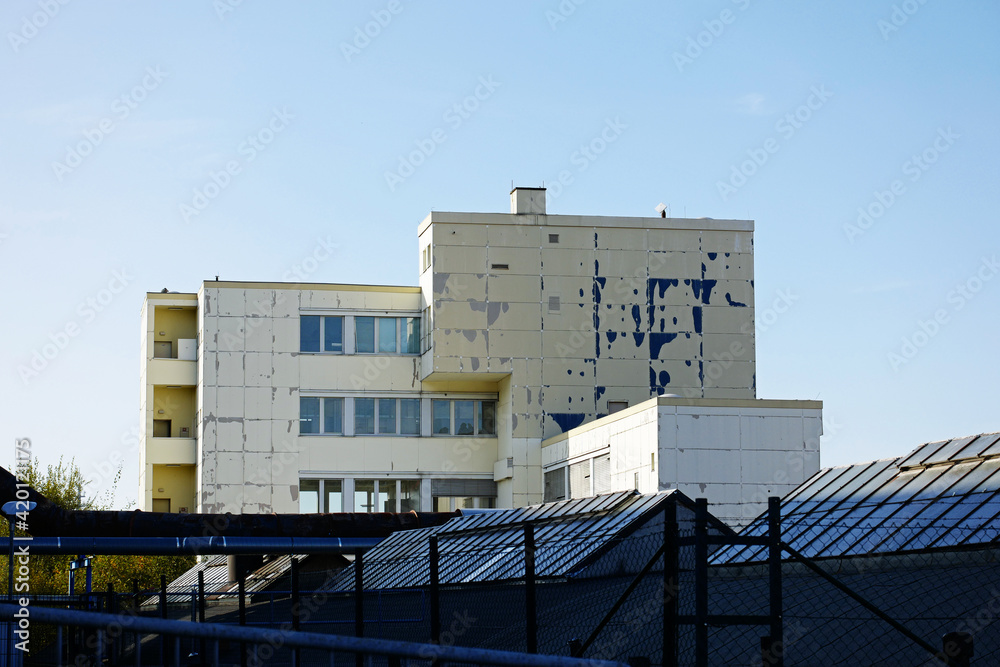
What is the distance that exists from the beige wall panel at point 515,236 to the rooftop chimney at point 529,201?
3.35 ft

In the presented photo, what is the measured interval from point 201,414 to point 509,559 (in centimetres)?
4171

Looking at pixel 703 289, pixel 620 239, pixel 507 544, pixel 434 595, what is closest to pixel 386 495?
pixel 620 239

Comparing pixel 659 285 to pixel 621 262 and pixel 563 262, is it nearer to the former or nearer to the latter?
pixel 621 262

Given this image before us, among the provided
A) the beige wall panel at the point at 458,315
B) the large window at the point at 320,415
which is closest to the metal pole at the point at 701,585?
the beige wall panel at the point at 458,315

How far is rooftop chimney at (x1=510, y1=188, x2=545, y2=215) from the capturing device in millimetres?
56094

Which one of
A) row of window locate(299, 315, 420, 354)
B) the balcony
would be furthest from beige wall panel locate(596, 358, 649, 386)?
the balcony

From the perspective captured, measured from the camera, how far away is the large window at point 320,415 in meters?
56.3

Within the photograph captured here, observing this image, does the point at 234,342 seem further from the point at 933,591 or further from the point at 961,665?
the point at 961,665

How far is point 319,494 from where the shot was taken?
56.1 metres

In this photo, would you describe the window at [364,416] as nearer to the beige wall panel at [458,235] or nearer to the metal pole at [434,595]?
the beige wall panel at [458,235]

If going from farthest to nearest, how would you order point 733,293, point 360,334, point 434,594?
1. point 360,334
2. point 733,293
3. point 434,594

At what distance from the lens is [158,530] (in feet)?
120

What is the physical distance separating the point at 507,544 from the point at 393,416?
4073 centimetres

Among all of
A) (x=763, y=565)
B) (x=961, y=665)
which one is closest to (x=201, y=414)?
(x=763, y=565)
